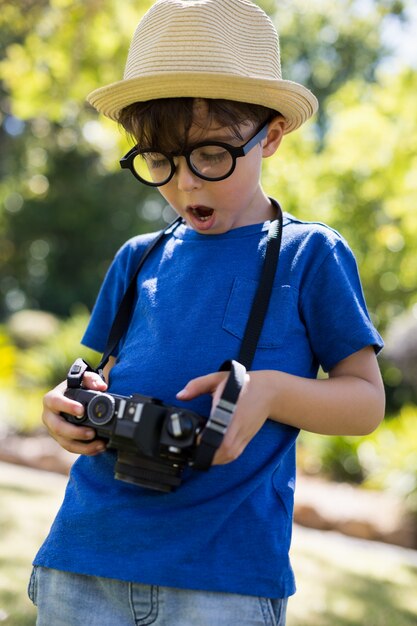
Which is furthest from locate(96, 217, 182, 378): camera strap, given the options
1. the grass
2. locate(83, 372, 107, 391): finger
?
the grass

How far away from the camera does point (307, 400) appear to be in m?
1.80

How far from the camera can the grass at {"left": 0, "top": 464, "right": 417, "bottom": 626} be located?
393 centimetres

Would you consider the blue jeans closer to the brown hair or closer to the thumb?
the thumb

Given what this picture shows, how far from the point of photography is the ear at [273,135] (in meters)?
2.09

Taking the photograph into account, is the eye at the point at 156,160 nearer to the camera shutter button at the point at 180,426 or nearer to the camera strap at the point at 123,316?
the camera strap at the point at 123,316

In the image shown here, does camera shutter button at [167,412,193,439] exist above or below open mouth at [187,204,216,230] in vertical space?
below

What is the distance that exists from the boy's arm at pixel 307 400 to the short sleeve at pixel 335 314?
4 cm

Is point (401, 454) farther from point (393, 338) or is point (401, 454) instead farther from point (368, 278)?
point (368, 278)

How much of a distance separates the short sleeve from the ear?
324 millimetres

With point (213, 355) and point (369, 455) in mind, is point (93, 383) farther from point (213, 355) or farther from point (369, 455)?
point (369, 455)

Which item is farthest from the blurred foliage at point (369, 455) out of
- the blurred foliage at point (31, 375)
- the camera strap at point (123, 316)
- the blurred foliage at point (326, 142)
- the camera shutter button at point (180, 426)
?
the camera shutter button at point (180, 426)

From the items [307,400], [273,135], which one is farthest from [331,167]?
[307,400]

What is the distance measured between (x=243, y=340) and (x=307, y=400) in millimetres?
193

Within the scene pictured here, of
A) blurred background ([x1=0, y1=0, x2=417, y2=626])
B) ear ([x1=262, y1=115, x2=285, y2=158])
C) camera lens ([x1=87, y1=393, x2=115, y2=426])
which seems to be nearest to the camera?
camera lens ([x1=87, y1=393, x2=115, y2=426])
